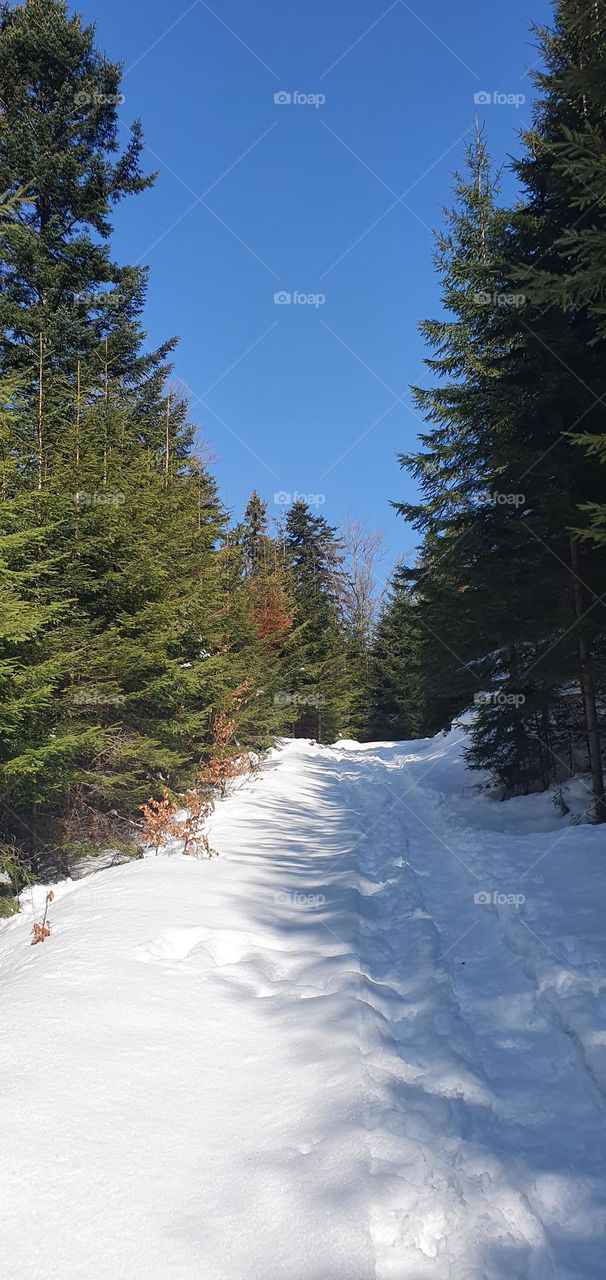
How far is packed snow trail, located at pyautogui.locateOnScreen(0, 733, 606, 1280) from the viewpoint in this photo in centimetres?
229

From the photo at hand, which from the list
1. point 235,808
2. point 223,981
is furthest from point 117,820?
point 223,981

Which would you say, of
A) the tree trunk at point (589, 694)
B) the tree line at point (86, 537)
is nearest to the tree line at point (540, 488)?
the tree trunk at point (589, 694)

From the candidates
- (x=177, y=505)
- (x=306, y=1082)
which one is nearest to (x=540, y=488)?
(x=177, y=505)

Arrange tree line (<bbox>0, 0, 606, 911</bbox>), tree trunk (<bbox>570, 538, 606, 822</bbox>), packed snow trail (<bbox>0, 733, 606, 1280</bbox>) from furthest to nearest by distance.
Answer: tree trunk (<bbox>570, 538, 606, 822</bbox>) < tree line (<bbox>0, 0, 606, 911</bbox>) < packed snow trail (<bbox>0, 733, 606, 1280</bbox>)

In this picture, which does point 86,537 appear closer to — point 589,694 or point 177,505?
point 177,505

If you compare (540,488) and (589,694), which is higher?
(540,488)

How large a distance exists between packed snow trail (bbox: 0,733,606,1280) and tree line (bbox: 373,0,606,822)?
12.2 ft

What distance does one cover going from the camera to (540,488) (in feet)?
30.3

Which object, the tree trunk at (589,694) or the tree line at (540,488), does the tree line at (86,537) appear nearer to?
the tree line at (540,488)

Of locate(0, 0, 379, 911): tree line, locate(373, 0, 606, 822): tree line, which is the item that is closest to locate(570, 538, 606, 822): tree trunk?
locate(373, 0, 606, 822): tree line

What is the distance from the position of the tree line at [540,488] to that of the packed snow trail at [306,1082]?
3.71m

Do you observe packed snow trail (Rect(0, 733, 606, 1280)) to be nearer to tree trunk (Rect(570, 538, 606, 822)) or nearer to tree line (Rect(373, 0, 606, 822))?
tree trunk (Rect(570, 538, 606, 822))

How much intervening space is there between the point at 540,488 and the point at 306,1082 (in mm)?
8347

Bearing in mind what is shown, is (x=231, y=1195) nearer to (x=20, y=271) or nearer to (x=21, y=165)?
(x=20, y=271)
